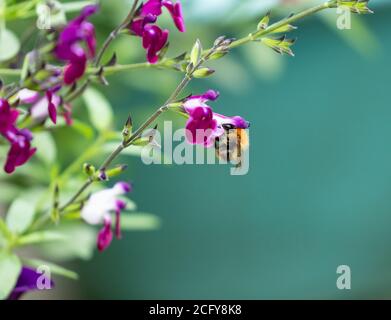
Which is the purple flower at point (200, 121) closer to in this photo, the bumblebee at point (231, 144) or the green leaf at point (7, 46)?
the bumblebee at point (231, 144)

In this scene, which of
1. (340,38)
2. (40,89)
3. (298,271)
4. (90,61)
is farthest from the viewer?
(298,271)

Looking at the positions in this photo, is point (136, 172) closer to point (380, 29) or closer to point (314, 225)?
point (314, 225)

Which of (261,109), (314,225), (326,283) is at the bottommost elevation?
(326,283)

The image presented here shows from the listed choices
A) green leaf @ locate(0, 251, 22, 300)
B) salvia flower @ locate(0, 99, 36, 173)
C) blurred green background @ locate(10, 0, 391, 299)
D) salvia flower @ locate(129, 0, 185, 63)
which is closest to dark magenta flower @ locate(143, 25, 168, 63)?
A: salvia flower @ locate(129, 0, 185, 63)

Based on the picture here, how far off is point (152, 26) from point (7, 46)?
218 mm

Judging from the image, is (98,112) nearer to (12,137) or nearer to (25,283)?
(25,283)

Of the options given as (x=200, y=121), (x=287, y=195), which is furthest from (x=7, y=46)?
(x=287, y=195)

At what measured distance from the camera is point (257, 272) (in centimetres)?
240

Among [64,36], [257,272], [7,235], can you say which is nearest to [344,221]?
[257,272]

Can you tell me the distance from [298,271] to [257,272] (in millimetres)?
139

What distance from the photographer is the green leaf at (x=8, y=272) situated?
2.05 feet

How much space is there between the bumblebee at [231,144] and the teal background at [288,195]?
1.53 m

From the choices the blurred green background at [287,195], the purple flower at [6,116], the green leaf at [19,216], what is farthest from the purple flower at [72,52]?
the blurred green background at [287,195]

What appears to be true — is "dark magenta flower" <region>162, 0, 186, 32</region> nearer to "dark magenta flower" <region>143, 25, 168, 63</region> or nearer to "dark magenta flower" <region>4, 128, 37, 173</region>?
"dark magenta flower" <region>143, 25, 168, 63</region>
